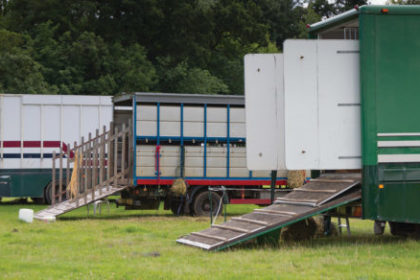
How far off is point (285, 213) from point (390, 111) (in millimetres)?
2380

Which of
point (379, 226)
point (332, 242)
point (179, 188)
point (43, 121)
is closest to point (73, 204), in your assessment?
point (179, 188)

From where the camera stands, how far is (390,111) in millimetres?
12992

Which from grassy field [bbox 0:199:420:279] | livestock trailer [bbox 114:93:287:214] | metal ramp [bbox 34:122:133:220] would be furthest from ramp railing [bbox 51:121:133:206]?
grassy field [bbox 0:199:420:279]

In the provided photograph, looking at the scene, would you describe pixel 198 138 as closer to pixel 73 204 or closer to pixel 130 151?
pixel 130 151

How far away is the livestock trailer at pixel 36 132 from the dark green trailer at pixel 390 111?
14.3 m

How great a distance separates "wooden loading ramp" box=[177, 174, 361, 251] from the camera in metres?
12.3

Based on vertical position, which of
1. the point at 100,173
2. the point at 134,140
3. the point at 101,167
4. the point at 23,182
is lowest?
the point at 23,182

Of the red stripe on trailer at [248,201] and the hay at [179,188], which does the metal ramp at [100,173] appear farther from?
the red stripe on trailer at [248,201]

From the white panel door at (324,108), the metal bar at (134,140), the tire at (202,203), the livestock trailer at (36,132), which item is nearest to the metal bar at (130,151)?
the metal bar at (134,140)

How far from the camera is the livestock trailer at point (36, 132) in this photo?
25047 mm

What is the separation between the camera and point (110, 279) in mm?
9789

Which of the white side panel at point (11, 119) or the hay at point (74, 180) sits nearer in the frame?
the hay at point (74, 180)

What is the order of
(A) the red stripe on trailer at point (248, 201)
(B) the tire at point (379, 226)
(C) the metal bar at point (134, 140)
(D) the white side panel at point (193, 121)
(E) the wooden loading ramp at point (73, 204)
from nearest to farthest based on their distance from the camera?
1. (B) the tire at point (379, 226)
2. (E) the wooden loading ramp at point (73, 204)
3. (C) the metal bar at point (134, 140)
4. (D) the white side panel at point (193, 121)
5. (A) the red stripe on trailer at point (248, 201)

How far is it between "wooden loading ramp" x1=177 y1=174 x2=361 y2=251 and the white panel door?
0.45m
